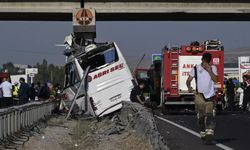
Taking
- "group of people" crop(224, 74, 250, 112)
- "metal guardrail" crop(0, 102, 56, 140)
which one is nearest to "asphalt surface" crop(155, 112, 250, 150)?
"metal guardrail" crop(0, 102, 56, 140)

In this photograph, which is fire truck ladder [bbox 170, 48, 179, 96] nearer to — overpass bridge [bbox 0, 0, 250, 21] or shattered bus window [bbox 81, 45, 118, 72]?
shattered bus window [bbox 81, 45, 118, 72]

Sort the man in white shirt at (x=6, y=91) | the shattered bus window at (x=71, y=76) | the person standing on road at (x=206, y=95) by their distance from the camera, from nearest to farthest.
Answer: the person standing on road at (x=206, y=95) < the shattered bus window at (x=71, y=76) < the man in white shirt at (x=6, y=91)

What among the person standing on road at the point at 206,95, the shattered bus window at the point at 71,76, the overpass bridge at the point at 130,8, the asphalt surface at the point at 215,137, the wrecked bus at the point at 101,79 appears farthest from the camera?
the overpass bridge at the point at 130,8

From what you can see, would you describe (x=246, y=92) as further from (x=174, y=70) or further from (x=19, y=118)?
(x=19, y=118)

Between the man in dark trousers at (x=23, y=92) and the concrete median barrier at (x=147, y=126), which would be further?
the man in dark trousers at (x=23, y=92)

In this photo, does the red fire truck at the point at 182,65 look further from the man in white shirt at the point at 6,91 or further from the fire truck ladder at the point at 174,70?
the man in white shirt at the point at 6,91

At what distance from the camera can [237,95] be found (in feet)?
118

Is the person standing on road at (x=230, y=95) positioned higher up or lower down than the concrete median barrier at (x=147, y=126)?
lower down

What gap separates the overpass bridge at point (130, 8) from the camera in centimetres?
3934

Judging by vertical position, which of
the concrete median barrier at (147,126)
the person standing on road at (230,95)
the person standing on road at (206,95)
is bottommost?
the person standing on road at (230,95)

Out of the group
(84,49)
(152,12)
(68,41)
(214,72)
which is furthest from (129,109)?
(152,12)

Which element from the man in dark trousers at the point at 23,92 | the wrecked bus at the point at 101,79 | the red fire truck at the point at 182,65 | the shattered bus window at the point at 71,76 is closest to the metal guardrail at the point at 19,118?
the wrecked bus at the point at 101,79

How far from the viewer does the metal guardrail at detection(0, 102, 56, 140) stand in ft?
47.0

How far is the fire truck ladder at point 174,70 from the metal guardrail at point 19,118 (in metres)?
6.65
